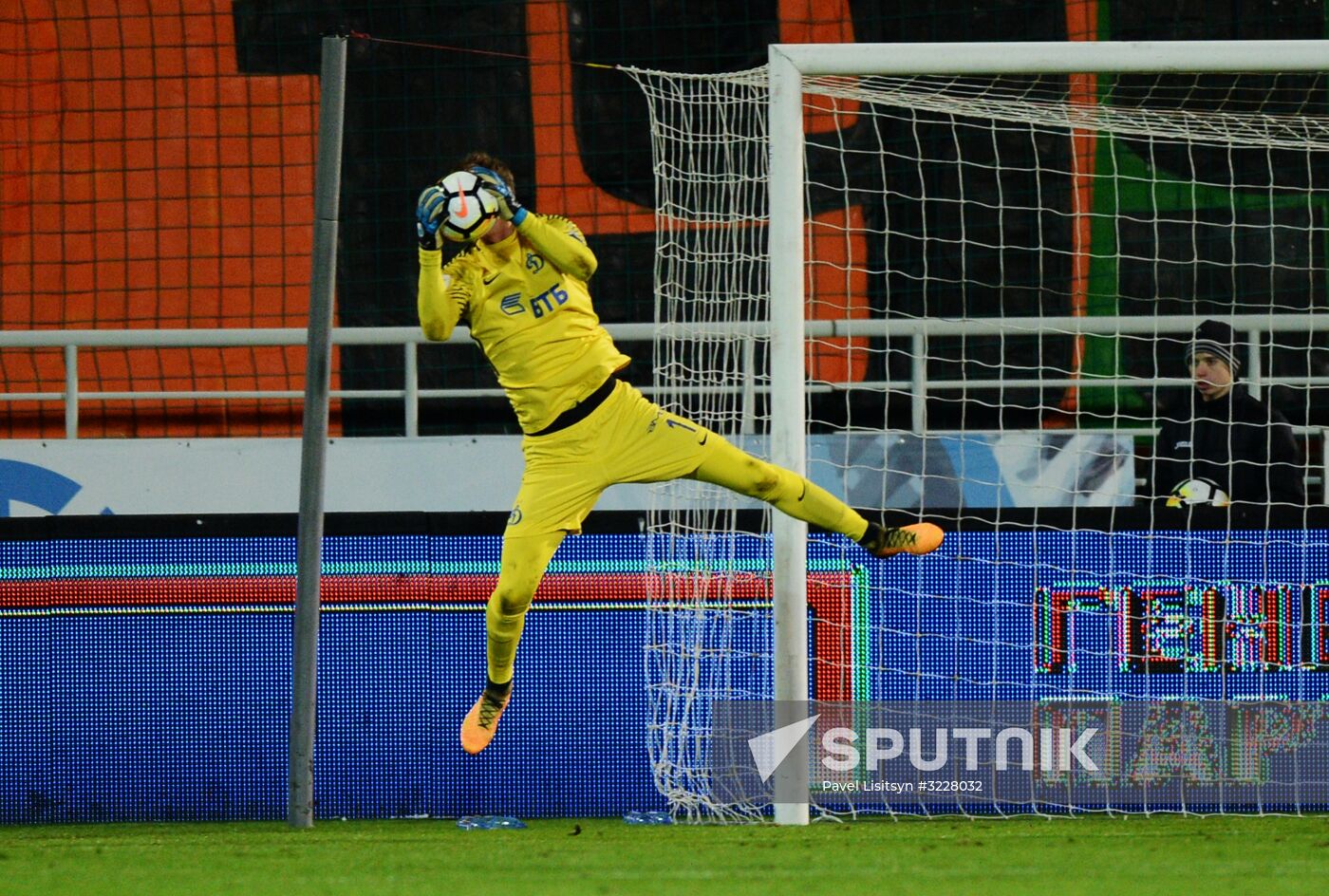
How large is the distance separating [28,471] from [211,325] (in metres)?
1.94

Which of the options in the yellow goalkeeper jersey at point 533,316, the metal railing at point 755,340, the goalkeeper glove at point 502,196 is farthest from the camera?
the metal railing at point 755,340

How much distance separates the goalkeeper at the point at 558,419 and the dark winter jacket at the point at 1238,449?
6.05ft

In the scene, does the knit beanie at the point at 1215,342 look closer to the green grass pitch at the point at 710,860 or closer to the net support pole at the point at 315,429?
the green grass pitch at the point at 710,860

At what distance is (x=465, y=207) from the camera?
219 inches

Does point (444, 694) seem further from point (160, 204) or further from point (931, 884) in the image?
point (160, 204)

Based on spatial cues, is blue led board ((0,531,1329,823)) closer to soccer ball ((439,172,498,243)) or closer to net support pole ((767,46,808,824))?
net support pole ((767,46,808,824))

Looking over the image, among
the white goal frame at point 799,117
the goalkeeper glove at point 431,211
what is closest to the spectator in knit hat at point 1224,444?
the white goal frame at point 799,117

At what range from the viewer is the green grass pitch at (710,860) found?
4.52 meters

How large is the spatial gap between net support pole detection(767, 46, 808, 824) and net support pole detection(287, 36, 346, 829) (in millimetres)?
1484

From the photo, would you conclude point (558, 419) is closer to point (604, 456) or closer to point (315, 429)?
point (604, 456)

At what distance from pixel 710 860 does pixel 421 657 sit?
232cm

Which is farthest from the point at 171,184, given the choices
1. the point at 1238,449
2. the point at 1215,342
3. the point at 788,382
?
the point at 1238,449

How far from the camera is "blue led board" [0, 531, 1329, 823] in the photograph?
269 inches

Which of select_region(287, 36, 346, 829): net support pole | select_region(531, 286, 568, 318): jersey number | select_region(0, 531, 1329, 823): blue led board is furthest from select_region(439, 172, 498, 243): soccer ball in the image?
select_region(0, 531, 1329, 823): blue led board
